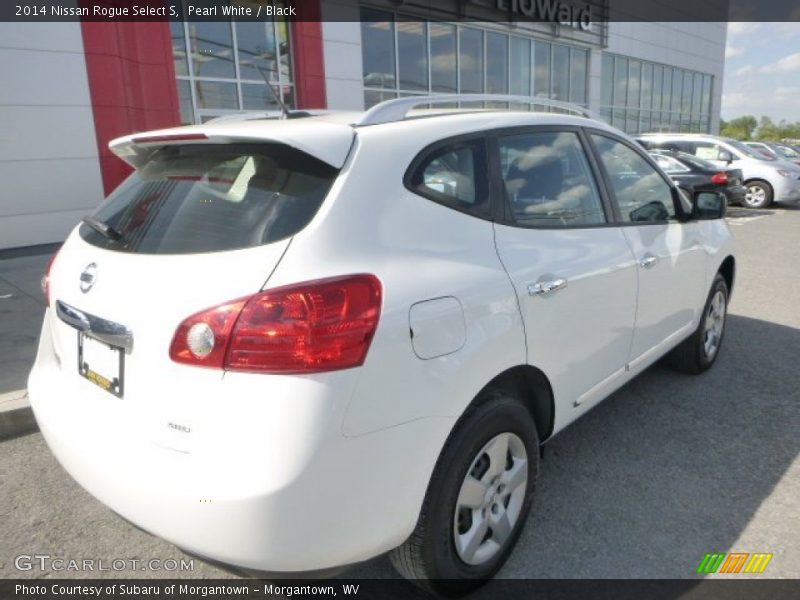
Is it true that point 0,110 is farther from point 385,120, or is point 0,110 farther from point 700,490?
point 700,490

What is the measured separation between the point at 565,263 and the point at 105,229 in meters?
1.78

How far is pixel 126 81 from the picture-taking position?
954 cm

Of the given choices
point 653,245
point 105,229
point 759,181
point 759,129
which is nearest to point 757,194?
point 759,181

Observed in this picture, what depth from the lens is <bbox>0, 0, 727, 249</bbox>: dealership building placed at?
877 cm

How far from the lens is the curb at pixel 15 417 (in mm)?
3492

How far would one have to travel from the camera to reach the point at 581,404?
281 cm

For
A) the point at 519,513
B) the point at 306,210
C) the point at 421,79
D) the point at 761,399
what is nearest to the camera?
the point at 306,210

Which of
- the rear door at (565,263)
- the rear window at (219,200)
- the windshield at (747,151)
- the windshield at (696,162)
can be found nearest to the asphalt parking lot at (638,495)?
the rear door at (565,263)

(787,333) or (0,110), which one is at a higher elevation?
(0,110)

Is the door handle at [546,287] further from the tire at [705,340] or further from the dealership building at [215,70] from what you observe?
the dealership building at [215,70]

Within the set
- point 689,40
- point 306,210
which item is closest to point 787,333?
point 306,210

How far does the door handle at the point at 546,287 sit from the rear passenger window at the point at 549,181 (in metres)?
0.25

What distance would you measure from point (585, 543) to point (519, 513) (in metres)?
0.36

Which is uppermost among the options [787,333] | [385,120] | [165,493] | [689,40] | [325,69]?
[689,40]
